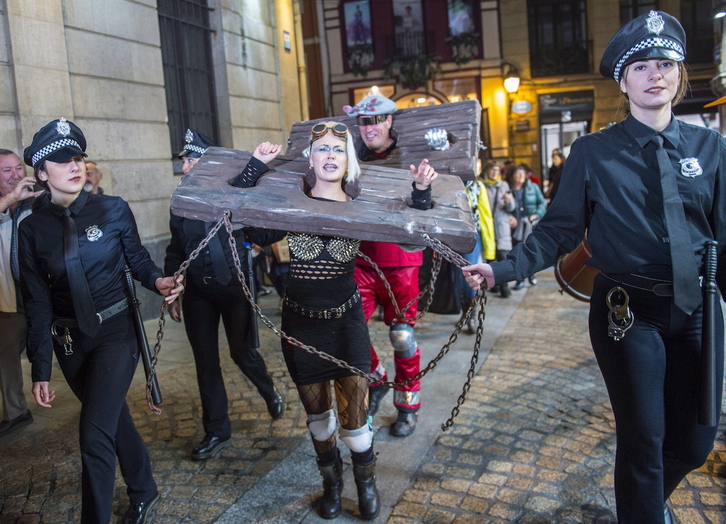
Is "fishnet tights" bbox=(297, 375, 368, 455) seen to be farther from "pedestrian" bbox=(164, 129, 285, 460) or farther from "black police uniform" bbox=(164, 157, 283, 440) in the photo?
"black police uniform" bbox=(164, 157, 283, 440)

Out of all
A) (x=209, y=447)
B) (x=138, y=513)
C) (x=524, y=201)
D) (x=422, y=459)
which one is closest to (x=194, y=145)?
(x=209, y=447)

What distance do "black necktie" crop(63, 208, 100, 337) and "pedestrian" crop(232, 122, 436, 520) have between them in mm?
842

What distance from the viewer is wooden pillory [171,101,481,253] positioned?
8.96 ft

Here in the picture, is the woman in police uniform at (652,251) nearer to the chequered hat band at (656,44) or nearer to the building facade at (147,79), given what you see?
the chequered hat band at (656,44)

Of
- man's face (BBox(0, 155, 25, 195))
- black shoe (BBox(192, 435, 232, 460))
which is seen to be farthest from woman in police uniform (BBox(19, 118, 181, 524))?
man's face (BBox(0, 155, 25, 195))

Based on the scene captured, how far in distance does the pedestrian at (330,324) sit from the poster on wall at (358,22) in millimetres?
21865

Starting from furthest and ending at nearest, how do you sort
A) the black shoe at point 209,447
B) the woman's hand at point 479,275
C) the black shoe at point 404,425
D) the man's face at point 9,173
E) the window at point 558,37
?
the window at point 558,37, the man's face at point 9,173, the black shoe at point 404,425, the black shoe at point 209,447, the woman's hand at point 479,275

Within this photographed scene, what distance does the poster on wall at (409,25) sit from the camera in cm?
2330

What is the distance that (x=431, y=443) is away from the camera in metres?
4.05

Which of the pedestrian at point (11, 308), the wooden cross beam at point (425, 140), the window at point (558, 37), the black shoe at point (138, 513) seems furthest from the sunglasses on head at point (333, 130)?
the window at point (558, 37)

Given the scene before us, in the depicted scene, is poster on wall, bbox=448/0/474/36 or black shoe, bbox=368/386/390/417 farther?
poster on wall, bbox=448/0/474/36

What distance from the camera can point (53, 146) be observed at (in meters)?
3.04

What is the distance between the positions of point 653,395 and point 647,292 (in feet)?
1.31

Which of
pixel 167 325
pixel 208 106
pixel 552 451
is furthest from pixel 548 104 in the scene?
pixel 552 451
